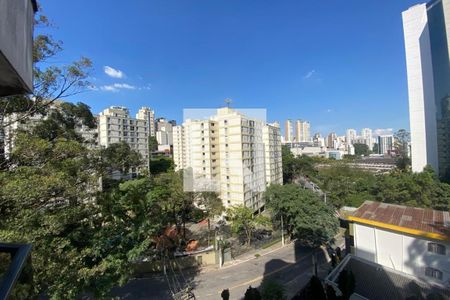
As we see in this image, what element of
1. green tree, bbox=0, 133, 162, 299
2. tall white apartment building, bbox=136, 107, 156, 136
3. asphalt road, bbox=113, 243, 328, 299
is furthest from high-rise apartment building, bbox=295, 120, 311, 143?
green tree, bbox=0, 133, 162, 299

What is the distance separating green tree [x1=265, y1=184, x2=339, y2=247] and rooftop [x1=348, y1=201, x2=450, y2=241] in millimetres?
3439

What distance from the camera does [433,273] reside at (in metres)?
6.45

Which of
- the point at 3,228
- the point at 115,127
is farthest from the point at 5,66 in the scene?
the point at 115,127

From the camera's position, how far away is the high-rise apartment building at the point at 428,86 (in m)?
21.3

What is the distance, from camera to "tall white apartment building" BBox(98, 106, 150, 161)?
2567cm

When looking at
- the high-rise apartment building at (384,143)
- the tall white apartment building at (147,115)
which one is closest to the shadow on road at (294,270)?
the tall white apartment building at (147,115)

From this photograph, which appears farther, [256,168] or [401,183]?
[256,168]

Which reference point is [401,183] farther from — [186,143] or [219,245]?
Result: [186,143]

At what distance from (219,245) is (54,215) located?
26.9 ft

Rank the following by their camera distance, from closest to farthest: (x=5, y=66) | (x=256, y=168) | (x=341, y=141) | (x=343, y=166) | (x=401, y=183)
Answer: (x=5, y=66) < (x=401, y=183) < (x=256, y=168) < (x=343, y=166) < (x=341, y=141)

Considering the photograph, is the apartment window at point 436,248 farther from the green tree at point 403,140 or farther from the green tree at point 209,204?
the green tree at point 403,140

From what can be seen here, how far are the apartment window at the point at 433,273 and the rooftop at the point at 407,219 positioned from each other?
967 millimetres

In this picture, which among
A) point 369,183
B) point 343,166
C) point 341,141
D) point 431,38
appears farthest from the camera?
point 341,141

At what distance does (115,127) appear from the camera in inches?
1049
